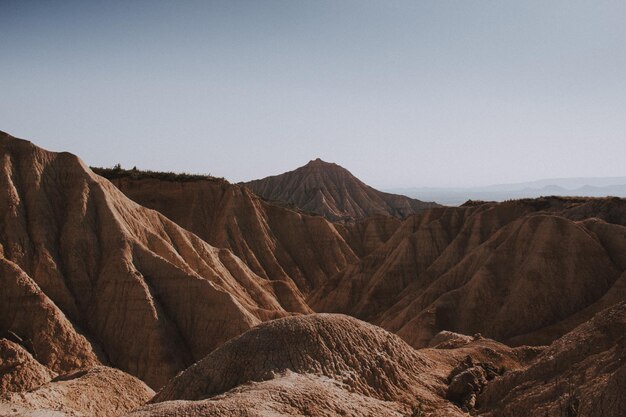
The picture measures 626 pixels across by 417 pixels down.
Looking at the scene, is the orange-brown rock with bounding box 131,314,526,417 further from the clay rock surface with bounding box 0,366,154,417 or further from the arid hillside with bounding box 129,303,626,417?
the clay rock surface with bounding box 0,366,154,417

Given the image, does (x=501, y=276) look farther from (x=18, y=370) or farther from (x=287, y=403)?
(x=18, y=370)

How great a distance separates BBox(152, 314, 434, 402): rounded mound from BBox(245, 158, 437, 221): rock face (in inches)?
4119

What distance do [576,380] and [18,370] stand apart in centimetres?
2313

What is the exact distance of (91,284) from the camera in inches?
1583

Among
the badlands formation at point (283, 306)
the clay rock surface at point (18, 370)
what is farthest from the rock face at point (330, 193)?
the clay rock surface at point (18, 370)

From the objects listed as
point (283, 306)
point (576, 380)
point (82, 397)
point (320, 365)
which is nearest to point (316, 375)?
point (320, 365)

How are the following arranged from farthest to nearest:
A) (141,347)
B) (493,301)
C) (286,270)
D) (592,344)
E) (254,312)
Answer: (286,270), (493,301), (254,312), (141,347), (592,344)

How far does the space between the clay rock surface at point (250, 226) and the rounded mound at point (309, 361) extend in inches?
1545

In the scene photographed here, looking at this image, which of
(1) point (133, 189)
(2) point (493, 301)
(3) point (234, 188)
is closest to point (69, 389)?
(2) point (493, 301)

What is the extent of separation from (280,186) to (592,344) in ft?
413

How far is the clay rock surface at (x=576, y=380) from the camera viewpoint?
59.5 feet

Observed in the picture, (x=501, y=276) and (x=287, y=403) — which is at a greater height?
(x=287, y=403)

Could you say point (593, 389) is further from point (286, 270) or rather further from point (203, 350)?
point (286, 270)

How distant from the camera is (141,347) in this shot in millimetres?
37719
